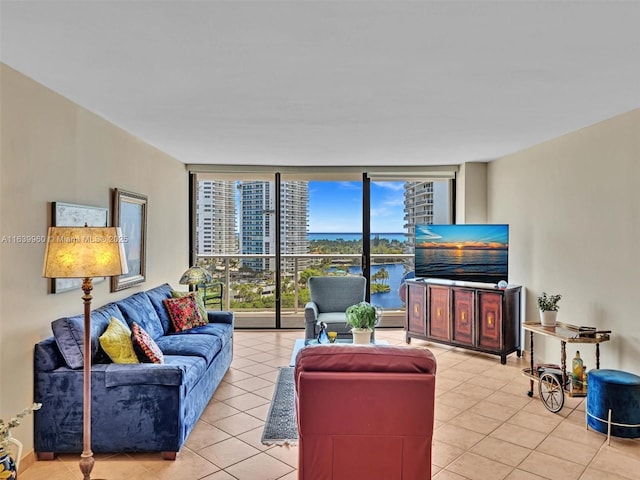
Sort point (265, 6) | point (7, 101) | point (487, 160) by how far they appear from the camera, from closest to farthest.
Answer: point (265, 6), point (7, 101), point (487, 160)

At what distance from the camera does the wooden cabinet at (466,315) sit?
4973mm

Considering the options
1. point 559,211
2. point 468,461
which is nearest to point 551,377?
point 468,461

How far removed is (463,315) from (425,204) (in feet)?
6.48

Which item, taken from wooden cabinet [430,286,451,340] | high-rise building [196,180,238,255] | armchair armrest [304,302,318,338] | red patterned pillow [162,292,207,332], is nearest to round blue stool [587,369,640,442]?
wooden cabinet [430,286,451,340]

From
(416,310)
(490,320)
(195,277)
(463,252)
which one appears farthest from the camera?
(416,310)

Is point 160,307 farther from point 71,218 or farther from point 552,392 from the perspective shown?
point 552,392

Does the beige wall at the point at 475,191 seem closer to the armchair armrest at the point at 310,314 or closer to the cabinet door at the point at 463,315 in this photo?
the cabinet door at the point at 463,315

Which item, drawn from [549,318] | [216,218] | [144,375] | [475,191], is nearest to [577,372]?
[549,318]

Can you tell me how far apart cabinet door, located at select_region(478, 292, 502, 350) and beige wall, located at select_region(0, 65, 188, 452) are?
12.6 feet

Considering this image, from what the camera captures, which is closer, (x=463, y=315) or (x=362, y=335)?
(x=362, y=335)

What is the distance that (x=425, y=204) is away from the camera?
21.8 ft

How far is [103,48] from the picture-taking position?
229cm

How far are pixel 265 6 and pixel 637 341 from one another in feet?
11.4

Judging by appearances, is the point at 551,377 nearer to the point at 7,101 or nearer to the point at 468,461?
the point at 468,461
